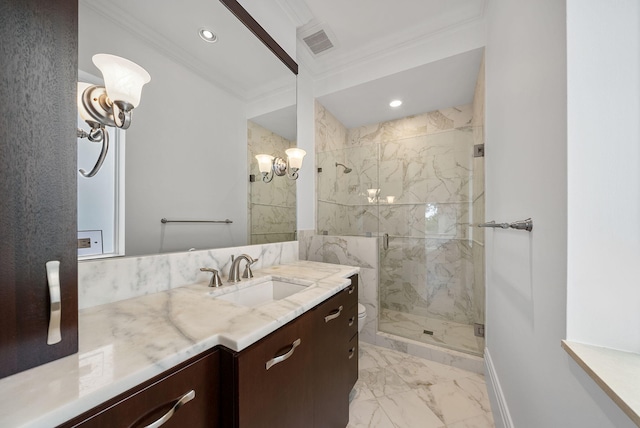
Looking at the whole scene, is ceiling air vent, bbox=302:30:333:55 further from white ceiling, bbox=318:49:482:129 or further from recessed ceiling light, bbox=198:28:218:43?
recessed ceiling light, bbox=198:28:218:43

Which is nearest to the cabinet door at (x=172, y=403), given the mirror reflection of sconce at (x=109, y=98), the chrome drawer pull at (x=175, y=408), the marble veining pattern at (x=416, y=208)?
the chrome drawer pull at (x=175, y=408)

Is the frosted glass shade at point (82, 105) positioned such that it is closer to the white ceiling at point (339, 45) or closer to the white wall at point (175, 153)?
the white wall at point (175, 153)

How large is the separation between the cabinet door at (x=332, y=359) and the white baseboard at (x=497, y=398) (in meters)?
0.78

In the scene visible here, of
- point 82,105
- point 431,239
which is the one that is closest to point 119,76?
point 82,105

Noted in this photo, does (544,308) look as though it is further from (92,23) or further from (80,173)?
(92,23)

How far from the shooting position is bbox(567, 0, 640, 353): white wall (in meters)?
0.52

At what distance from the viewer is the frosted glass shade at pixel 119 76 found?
0.75 meters

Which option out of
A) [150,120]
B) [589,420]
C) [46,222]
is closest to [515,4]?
[589,420]

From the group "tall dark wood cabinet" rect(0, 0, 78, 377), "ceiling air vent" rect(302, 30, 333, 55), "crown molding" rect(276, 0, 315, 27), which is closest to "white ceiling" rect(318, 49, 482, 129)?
"ceiling air vent" rect(302, 30, 333, 55)

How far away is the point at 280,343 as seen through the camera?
75cm

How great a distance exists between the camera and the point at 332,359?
107 cm

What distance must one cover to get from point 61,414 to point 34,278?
0.29 metres

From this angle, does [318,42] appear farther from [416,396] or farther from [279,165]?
[416,396]

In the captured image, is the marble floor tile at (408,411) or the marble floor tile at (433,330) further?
the marble floor tile at (433,330)
